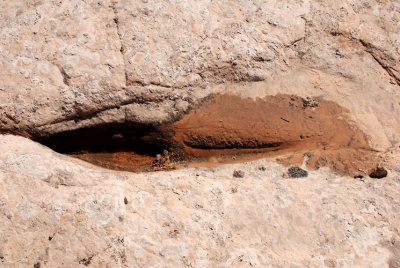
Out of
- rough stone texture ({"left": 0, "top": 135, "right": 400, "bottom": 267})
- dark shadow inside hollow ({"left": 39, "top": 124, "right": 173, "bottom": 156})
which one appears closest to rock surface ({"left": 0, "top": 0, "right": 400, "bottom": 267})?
rough stone texture ({"left": 0, "top": 135, "right": 400, "bottom": 267})

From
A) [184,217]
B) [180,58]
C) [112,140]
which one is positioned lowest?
[112,140]

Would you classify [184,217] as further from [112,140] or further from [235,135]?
[112,140]

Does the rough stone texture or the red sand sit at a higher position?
the red sand

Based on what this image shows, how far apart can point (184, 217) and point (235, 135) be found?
Result: 1.57 meters

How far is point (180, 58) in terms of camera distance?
15.6 ft

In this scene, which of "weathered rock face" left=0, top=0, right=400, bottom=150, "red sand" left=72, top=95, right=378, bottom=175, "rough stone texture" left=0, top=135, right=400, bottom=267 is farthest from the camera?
"red sand" left=72, top=95, right=378, bottom=175

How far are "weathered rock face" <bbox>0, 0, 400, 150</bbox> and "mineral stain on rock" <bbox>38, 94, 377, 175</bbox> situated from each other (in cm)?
17

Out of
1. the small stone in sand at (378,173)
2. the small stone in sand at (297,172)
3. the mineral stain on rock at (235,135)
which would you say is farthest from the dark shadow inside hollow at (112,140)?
the small stone in sand at (378,173)

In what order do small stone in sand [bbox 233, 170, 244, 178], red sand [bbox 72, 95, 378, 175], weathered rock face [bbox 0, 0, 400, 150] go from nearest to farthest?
small stone in sand [bbox 233, 170, 244, 178] < weathered rock face [bbox 0, 0, 400, 150] < red sand [bbox 72, 95, 378, 175]

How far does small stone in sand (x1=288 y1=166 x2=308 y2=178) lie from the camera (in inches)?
176

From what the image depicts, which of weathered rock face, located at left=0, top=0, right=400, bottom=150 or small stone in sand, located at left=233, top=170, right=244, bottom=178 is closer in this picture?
small stone in sand, located at left=233, top=170, right=244, bottom=178

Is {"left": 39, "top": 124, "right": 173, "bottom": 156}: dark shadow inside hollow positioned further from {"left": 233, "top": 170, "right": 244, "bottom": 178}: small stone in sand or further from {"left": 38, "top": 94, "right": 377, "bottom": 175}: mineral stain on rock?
{"left": 233, "top": 170, "right": 244, "bottom": 178}: small stone in sand

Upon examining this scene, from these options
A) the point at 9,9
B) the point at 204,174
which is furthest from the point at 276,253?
the point at 9,9

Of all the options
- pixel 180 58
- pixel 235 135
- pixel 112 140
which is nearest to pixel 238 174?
pixel 235 135
